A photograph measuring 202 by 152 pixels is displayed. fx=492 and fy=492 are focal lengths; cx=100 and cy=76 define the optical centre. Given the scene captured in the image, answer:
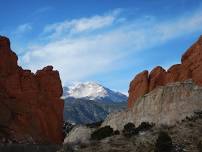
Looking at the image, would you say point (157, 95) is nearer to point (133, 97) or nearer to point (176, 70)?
point (176, 70)

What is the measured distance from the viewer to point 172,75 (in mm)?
96562

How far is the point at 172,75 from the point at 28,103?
111 ft

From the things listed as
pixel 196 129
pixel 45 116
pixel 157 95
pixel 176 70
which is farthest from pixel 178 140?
pixel 45 116

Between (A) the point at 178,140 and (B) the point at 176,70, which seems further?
(B) the point at 176,70

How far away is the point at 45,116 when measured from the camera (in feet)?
371

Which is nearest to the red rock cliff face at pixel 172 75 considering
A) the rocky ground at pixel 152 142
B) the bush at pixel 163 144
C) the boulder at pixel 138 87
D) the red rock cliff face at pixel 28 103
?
the boulder at pixel 138 87

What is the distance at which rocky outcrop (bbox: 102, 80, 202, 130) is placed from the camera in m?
76.8

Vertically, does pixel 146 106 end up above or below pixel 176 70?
below

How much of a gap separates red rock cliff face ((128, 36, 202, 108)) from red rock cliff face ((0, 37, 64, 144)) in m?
19.3

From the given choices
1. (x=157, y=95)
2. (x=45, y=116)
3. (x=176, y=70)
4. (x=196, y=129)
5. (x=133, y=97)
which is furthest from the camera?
(x=45, y=116)

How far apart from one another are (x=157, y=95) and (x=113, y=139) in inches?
1086

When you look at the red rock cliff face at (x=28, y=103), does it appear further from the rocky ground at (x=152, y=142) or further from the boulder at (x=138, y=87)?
the rocky ground at (x=152, y=142)

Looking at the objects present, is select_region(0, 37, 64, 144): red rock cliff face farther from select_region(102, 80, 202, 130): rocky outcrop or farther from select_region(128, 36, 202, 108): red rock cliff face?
select_region(102, 80, 202, 130): rocky outcrop

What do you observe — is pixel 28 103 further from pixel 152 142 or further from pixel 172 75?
pixel 152 142
